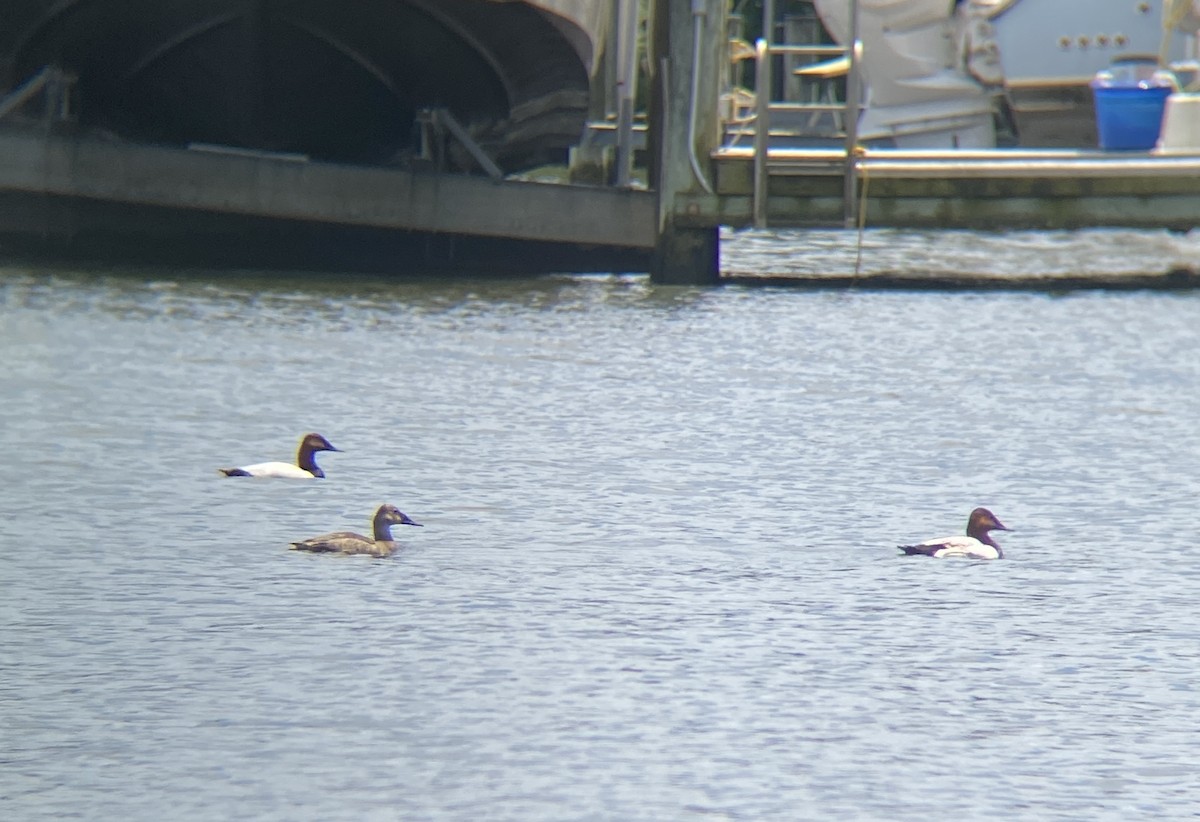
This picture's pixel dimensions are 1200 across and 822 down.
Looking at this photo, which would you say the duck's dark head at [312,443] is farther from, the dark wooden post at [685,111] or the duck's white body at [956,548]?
the dark wooden post at [685,111]

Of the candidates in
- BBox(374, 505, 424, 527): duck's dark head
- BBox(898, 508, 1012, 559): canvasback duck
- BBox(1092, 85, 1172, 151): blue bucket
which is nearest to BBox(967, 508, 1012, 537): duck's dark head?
BBox(898, 508, 1012, 559): canvasback duck

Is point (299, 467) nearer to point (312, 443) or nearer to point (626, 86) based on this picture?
point (312, 443)

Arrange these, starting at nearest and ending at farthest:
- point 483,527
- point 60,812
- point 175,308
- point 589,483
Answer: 1. point 60,812
2. point 483,527
3. point 589,483
4. point 175,308

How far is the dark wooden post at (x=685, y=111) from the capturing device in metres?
20.5

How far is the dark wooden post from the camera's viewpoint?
67.2 feet

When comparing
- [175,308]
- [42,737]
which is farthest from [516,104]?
[42,737]

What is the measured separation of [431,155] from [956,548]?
46.0 ft

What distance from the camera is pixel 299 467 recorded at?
12.3 m

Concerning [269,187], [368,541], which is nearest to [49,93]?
[269,187]

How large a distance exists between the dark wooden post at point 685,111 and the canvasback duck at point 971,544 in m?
10.2

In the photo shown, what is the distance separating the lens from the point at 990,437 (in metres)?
14.2

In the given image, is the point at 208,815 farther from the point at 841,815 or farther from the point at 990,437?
the point at 990,437

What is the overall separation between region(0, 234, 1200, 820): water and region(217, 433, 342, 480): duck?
7cm

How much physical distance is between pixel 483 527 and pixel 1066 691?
3.57 metres
